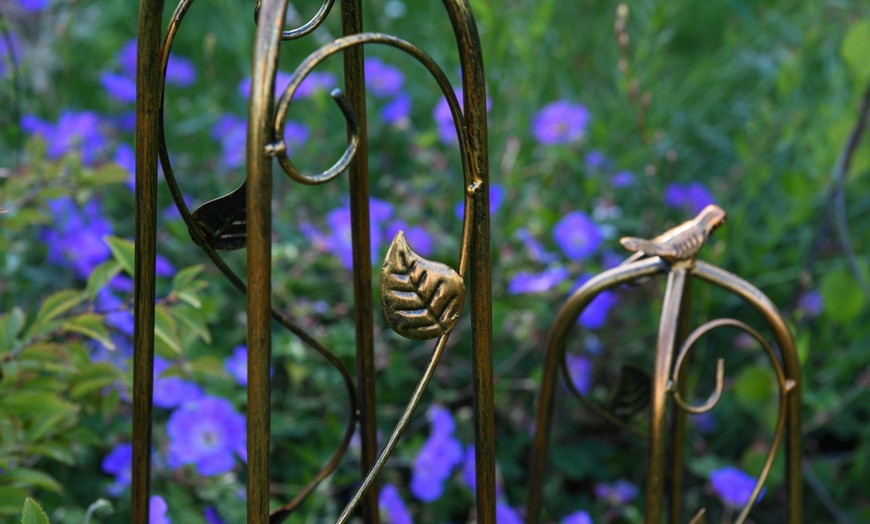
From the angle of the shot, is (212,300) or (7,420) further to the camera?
(212,300)

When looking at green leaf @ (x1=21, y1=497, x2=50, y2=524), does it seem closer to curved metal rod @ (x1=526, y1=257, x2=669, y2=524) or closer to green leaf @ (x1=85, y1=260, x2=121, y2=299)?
green leaf @ (x1=85, y1=260, x2=121, y2=299)

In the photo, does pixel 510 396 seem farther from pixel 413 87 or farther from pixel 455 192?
pixel 413 87

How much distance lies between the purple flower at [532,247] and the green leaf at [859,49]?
0.49 metres

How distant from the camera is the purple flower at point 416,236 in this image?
4.03 ft

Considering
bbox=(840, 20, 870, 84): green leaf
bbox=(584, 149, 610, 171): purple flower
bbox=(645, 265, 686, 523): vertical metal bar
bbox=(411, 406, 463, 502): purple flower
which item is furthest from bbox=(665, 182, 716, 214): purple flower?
bbox=(645, 265, 686, 523): vertical metal bar

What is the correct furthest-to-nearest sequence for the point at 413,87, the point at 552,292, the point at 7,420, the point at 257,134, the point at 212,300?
the point at 413,87
the point at 552,292
the point at 212,300
the point at 7,420
the point at 257,134

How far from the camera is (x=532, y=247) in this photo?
126cm

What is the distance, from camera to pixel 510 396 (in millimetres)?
1306

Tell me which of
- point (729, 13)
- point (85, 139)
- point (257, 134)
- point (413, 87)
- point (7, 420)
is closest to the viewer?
point (257, 134)

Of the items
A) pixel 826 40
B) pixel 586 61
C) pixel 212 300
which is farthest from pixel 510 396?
pixel 826 40

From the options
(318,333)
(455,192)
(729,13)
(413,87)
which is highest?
(729,13)

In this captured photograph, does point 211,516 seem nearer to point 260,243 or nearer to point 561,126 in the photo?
point 260,243

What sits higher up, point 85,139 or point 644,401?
point 85,139

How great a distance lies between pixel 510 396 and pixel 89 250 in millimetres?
659
